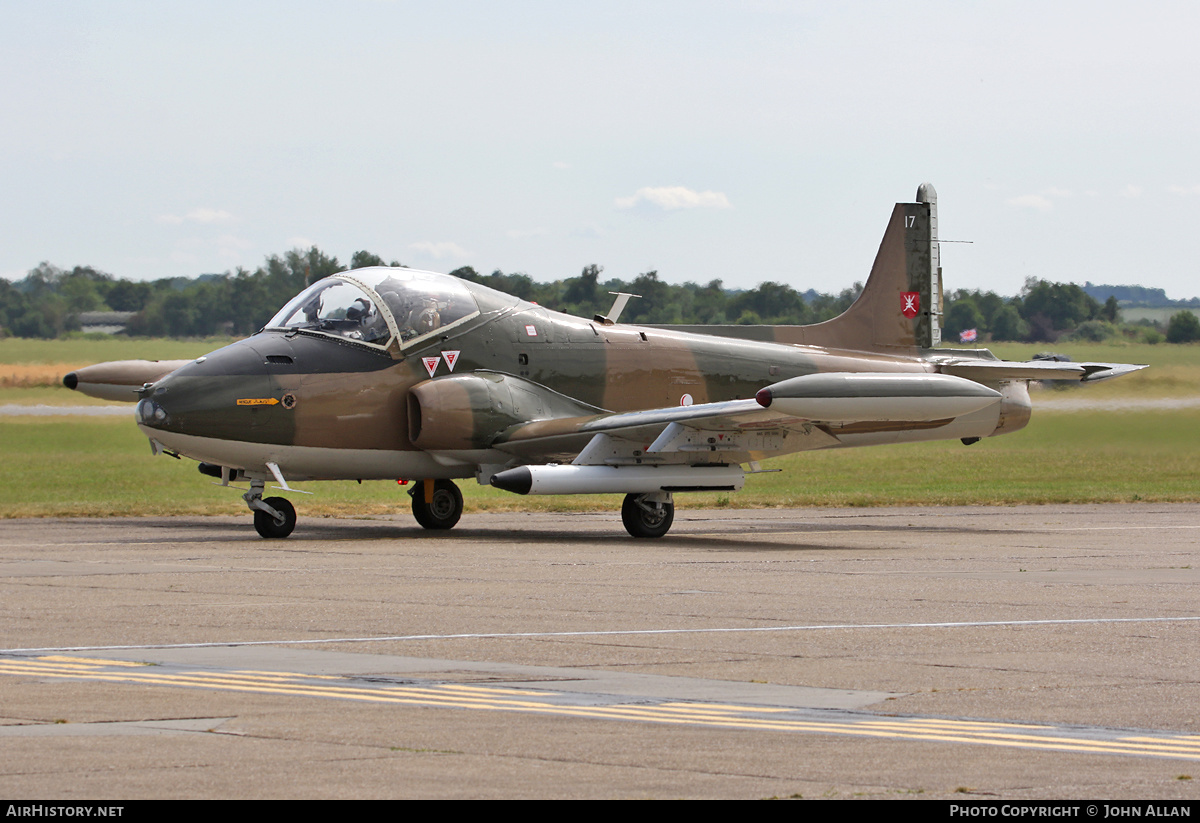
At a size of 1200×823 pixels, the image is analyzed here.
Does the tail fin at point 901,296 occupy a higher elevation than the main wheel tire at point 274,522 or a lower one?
higher

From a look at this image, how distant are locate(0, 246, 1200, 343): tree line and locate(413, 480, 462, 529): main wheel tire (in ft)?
36.5

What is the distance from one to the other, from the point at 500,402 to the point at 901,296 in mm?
7754

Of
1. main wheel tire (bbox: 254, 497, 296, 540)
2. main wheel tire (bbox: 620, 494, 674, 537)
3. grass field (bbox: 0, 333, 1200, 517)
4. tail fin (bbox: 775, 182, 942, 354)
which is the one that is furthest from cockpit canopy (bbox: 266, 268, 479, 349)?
tail fin (bbox: 775, 182, 942, 354)

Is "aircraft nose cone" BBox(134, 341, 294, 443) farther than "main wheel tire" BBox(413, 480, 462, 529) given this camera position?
No

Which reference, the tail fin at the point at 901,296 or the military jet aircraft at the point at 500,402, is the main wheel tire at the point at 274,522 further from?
the tail fin at the point at 901,296

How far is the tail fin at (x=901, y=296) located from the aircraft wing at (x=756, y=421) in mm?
3251

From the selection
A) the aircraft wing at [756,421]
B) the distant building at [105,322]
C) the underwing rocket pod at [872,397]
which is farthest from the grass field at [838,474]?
the distant building at [105,322]

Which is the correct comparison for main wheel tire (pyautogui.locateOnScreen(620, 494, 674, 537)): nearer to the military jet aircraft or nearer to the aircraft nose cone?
the military jet aircraft

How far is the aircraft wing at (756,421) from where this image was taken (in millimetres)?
17656

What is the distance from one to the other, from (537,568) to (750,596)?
3150 mm

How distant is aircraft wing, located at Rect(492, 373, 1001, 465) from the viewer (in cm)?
1766

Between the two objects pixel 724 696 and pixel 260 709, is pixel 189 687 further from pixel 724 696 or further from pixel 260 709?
pixel 724 696

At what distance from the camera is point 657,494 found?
20.5 metres
